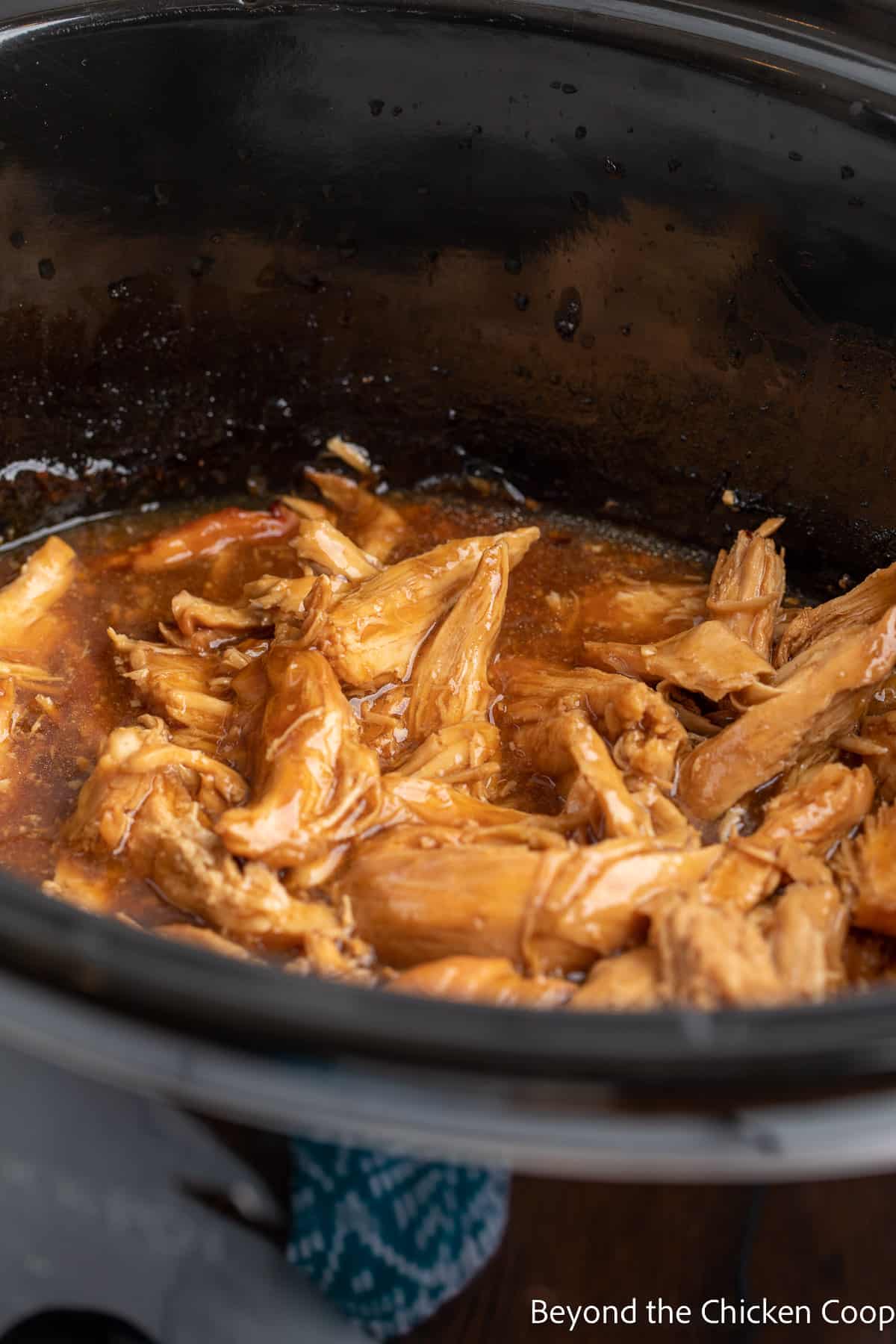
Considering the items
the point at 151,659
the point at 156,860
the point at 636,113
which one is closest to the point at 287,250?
the point at 636,113

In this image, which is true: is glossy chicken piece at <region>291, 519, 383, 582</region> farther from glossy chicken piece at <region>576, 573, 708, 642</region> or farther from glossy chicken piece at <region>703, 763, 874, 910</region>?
glossy chicken piece at <region>703, 763, 874, 910</region>

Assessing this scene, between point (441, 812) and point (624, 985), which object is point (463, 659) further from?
point (624, 985)

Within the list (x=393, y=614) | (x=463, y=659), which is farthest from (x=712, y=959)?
(x=393, y=614)

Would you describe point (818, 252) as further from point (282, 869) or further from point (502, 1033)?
point (502, 1033)

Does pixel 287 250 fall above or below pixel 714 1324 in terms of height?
above

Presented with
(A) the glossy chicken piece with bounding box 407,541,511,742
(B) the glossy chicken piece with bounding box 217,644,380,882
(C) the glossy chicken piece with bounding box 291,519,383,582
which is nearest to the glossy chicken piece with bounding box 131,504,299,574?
(C) the glossy chicken piece with bounding box 291,519,383,582

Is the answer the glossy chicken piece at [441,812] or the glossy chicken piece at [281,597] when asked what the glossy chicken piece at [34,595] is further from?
the glossy chicken piece at [441,812]
